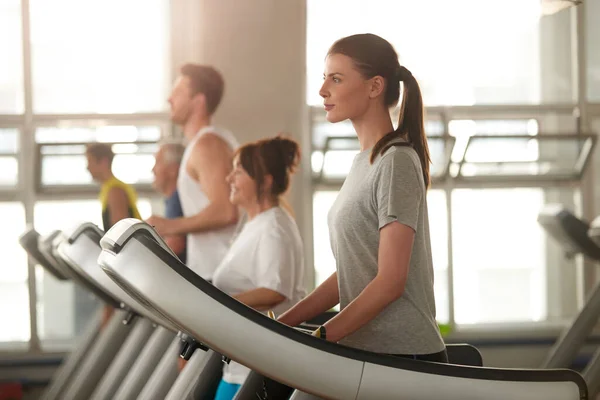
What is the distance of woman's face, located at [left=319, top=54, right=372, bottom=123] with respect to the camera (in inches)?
67.9

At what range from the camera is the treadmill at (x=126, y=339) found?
7.21ft

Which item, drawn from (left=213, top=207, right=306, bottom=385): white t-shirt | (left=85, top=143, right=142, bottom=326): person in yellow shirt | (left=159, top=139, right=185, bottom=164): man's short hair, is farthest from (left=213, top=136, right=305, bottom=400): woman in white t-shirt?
(left=85, top=143, right=142, bottom=326): person in yellow shirt

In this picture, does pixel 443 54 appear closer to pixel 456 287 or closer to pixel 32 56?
pixel 456 287

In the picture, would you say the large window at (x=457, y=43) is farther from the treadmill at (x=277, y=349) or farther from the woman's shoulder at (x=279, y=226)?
the treadmill at (x=277, y=349)

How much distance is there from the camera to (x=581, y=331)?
420cm

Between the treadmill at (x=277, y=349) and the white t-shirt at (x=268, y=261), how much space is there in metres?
0.92

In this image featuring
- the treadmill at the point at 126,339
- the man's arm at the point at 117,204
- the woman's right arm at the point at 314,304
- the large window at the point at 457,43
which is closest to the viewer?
the woman's right arm at the point at 314,304

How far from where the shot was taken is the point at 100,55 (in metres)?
5.19

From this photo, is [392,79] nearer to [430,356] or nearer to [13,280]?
[430,356]

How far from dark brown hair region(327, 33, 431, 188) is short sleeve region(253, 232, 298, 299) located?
744 millimetres

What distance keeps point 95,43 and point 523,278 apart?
2.80m

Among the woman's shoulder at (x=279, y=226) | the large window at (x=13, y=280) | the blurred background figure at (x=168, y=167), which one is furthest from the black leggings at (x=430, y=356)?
the large window at (x=13, y=280)

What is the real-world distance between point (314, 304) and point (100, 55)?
3.63 metres

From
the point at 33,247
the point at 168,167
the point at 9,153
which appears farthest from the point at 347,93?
the point at 9,153
